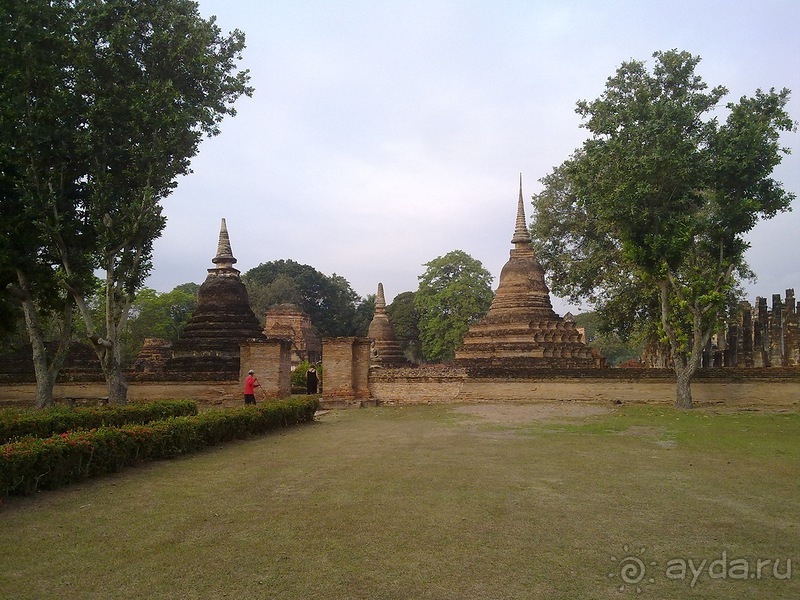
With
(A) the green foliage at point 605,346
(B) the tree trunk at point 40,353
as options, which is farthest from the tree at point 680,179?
(A) the green foliage at point 605,346

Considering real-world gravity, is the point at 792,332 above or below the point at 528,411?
above

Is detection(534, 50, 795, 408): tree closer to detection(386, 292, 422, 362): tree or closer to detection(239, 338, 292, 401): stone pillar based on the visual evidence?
detection(239, 338, 292, 401): stone pillar

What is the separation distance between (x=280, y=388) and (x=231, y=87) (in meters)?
9.23

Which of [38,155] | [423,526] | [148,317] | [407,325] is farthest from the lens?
[407,325]

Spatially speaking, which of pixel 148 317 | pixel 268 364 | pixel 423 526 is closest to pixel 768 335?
pixel 268 364

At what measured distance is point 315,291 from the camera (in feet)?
245

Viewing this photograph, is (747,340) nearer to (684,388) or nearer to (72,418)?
(684,388)

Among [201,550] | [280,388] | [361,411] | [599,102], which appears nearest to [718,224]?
[599,102]

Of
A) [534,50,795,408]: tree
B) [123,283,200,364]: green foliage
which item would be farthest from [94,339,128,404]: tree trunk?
[123,283,200,364]: green foliage

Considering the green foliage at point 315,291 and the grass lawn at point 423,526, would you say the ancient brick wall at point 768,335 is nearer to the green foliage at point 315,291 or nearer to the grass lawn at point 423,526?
the grass lawn at point 423,526

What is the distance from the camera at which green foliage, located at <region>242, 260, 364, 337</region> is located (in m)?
70.1

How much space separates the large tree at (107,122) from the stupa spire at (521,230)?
1553 centimetres

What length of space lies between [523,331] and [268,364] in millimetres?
10624

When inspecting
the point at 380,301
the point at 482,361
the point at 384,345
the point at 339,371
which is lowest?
the point at 339,371
